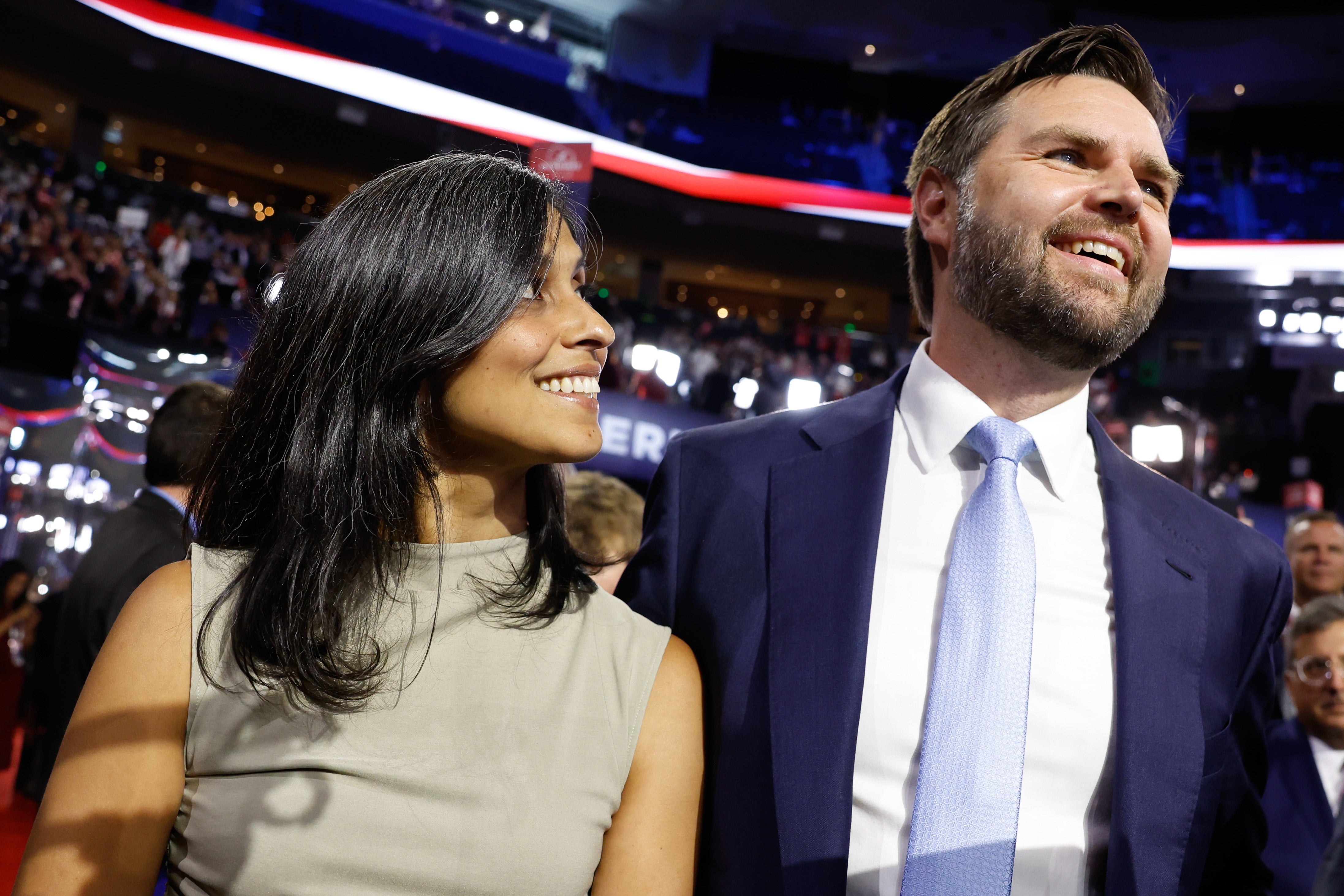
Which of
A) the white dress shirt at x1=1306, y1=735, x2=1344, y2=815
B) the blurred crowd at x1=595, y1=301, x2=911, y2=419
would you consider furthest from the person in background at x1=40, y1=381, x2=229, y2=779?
→ the blurred crowd at x1=595, y1=301, x2=911, y2=419

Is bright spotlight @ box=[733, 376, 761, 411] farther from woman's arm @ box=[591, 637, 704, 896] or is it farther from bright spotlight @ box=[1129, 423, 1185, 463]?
woman's arm @ box=[591, 637, 704, 896]

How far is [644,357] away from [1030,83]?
1177 centimetres

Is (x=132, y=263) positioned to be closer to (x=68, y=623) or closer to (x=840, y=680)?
(x=68, y=623)

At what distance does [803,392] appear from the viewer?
13930mm

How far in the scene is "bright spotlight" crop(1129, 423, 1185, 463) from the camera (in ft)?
37.1

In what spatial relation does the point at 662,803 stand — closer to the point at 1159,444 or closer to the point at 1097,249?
the point at 1097,249

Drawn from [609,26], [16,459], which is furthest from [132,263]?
[609,26]

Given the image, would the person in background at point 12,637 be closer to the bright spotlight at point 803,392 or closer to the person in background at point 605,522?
the person in background at point 605,522

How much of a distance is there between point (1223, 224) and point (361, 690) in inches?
689

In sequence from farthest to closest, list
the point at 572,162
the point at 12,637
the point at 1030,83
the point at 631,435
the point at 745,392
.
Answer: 1. the point at 745,392
2. the point at 631,435
3. the point at 12,637
4. the point at 572,162
5. the point at 1030,83

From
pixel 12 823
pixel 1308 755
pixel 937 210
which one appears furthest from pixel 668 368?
pixel 937 210

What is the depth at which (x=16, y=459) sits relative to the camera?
8.13 metres

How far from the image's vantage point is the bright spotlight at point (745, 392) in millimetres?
13562

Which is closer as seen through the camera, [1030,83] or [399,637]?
[399,637]
